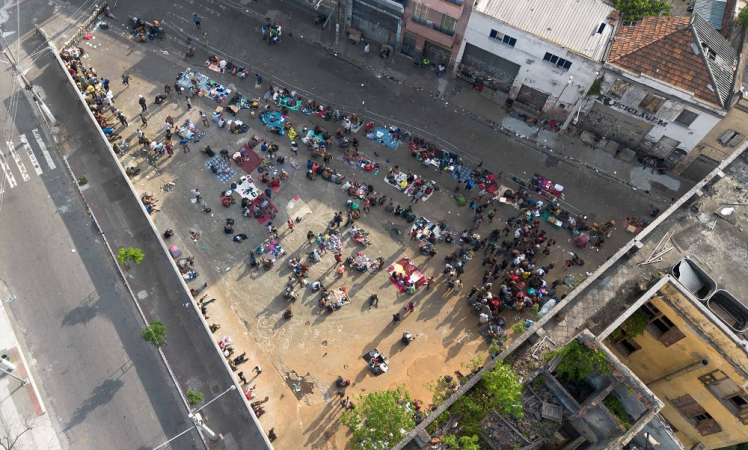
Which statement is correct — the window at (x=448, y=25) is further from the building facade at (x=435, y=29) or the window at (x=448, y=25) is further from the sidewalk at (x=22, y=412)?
the sidewalk at (x=22, y=412)

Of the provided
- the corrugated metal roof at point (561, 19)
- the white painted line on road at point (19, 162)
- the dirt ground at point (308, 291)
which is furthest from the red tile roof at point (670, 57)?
the white painted line on road at point (19, 162)

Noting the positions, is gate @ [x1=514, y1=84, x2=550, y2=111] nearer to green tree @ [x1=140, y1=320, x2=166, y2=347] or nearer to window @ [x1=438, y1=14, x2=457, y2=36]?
window @ [x1=438, y1=14, x2=457, y2=36]

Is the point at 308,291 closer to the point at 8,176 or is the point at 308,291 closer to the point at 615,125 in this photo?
the point at 8,176

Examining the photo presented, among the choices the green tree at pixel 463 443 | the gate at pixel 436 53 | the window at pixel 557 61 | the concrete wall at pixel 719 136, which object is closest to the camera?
the green tree at pixel 463 443

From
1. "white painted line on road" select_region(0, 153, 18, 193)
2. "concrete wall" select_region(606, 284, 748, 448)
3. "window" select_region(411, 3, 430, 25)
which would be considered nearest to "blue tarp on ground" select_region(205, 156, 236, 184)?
"white painted line on road" select_region(0, 153, 18, 193)

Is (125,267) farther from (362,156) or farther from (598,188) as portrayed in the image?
(598,188)

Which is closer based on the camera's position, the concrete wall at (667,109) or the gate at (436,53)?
the concrete wall at (667,109)
